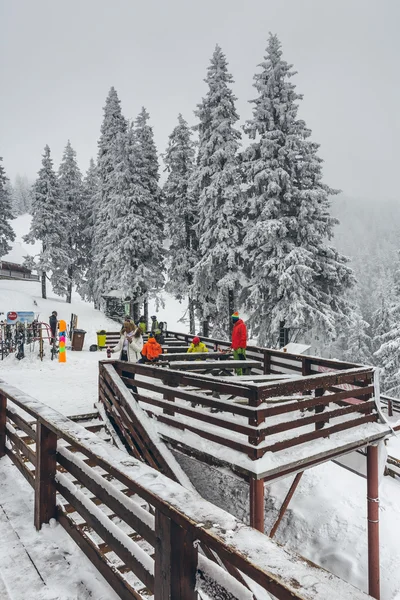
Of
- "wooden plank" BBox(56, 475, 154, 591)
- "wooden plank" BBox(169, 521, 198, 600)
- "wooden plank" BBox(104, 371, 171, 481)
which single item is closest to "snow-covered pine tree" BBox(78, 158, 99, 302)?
"wooden plank" BBox(104, 371, 171, 481)

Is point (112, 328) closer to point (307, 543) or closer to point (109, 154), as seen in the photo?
point (109, 154)

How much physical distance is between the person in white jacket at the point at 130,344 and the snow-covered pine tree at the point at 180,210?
56.3 feet

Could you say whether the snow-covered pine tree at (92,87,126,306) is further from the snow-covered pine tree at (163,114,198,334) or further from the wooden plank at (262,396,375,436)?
the wooden plank at (262,396,375,436)

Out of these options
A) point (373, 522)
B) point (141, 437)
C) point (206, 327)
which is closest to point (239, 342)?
point (141, 437)

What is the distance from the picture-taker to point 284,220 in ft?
65.3

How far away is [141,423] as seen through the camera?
23.7 ft

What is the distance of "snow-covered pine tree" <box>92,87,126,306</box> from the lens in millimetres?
28406

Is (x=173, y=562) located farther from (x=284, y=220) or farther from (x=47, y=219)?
(x=47, y=219)

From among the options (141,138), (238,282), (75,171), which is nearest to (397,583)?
(238,282)

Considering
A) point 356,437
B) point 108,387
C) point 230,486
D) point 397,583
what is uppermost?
point 108,387

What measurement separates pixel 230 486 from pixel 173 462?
2.69m

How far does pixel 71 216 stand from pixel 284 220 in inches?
1058

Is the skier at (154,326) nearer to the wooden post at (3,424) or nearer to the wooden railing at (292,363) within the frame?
the wooden railing at (292,363)

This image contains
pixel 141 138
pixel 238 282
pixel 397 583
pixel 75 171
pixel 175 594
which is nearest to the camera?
pixel 175 594
